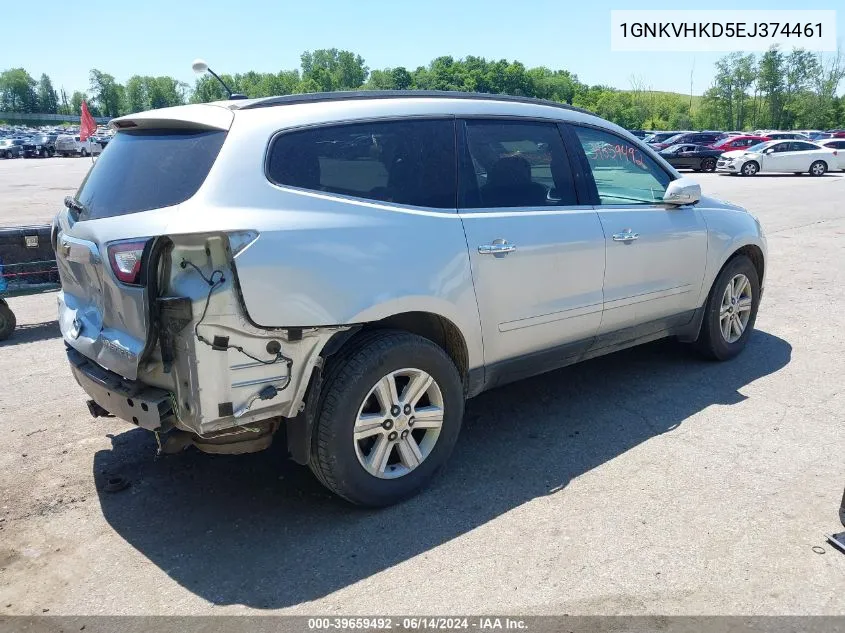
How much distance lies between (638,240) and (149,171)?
297 cm

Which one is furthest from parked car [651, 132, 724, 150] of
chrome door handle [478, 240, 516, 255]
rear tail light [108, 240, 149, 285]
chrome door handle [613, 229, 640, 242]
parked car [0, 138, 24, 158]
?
parked car [0, 138, 24, 158]

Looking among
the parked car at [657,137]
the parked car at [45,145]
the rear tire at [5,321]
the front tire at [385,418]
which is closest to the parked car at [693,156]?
the parked car at [657,137]

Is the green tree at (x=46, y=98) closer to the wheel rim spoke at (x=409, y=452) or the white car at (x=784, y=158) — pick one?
the white car at (x=784, y=158)

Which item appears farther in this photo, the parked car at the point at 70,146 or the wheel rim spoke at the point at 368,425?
the parked car at the point at 70,146

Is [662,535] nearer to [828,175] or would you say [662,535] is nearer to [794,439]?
[794,439]

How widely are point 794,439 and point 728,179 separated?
2613 centimetres

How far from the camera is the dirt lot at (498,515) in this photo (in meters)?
2.91

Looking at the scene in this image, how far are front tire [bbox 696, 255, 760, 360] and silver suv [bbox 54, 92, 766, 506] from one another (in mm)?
1253

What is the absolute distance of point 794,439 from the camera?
166 inches

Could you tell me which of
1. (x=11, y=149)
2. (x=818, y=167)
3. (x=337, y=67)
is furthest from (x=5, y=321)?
(x=337, y=67)

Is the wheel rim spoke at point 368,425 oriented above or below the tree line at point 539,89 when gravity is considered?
below

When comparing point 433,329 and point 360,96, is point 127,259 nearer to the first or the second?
point 360,96

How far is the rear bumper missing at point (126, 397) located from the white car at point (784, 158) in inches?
1189

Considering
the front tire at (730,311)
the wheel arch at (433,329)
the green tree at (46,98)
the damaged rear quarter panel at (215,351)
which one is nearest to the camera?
the damaged rear quarter panel at (215,351)
